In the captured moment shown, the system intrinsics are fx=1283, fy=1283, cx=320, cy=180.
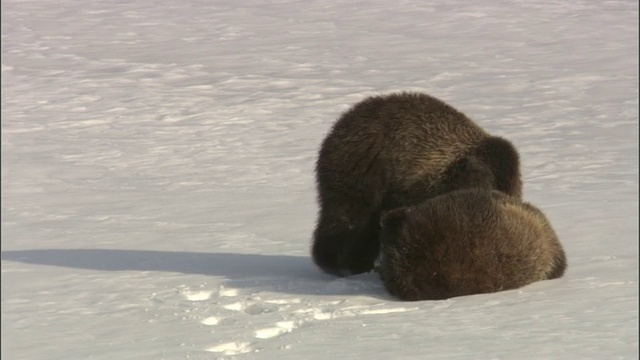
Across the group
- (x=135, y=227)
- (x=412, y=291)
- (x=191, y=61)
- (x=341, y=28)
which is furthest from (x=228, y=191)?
(x=341, y=28)

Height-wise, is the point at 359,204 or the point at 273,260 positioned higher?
the point at 359,204

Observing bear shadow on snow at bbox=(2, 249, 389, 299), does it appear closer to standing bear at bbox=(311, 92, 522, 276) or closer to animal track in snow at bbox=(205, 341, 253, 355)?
standing bear at bbox=(311, 92, 522, 276)

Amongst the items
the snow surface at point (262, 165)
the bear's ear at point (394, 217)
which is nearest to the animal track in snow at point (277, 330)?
the snow surface at point (262, 165)

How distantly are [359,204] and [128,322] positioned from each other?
176 centimetres

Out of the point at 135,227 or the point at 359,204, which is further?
the point at 135,227

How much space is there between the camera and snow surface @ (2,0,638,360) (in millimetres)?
6039

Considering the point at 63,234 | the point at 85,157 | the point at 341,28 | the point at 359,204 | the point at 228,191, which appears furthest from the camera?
the point at 341,28

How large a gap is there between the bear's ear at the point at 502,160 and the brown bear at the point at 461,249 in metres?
0.44

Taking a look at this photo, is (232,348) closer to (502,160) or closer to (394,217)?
(394,217)

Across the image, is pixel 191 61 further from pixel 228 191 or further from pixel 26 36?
pixel 228 191

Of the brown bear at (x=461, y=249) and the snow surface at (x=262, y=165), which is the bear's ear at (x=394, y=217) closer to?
the brown bear at (x=461, y=249)

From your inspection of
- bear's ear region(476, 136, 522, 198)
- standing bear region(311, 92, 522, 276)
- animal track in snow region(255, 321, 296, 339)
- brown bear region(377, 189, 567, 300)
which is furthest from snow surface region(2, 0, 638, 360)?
bear's ear region(476, 136, 522, 198)

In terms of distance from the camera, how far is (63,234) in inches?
386

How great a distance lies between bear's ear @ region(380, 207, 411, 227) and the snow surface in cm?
40
